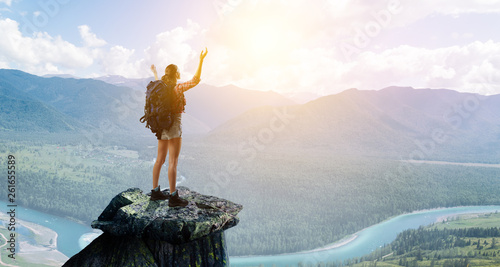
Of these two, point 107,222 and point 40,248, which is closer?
point 107,222

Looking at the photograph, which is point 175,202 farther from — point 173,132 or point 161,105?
point 161,105

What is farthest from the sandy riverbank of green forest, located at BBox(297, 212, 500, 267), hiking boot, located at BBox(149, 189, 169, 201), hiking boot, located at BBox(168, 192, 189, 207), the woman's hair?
the woman's hair

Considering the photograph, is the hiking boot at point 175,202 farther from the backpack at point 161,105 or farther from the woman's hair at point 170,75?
the woman's hair at point 170,75

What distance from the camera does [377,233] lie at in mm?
159750

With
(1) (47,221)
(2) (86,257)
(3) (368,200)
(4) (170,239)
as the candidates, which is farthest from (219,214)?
(3) (368,200)

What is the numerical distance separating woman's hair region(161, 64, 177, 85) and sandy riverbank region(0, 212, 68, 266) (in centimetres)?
13597

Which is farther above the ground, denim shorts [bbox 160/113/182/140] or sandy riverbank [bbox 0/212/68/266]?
denim shorts [bbox 160/113/182/140]

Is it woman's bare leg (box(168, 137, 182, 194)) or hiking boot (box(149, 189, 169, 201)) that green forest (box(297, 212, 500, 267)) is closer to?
hiking boot (box(149, 189, 169, 201))

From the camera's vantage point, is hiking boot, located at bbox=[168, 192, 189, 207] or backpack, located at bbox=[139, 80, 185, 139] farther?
hiking boot, located at bbox=[168, 192, 189, 207]

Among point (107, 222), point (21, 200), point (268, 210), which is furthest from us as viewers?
point (268, 210)

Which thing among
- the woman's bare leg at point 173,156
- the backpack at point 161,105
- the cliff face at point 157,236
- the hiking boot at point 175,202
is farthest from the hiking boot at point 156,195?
the backpack at point 161,105

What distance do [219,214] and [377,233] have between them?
→ 171644 millimetres

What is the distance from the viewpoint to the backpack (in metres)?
8.34

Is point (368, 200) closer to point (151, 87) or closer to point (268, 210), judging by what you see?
point (268, 210)
